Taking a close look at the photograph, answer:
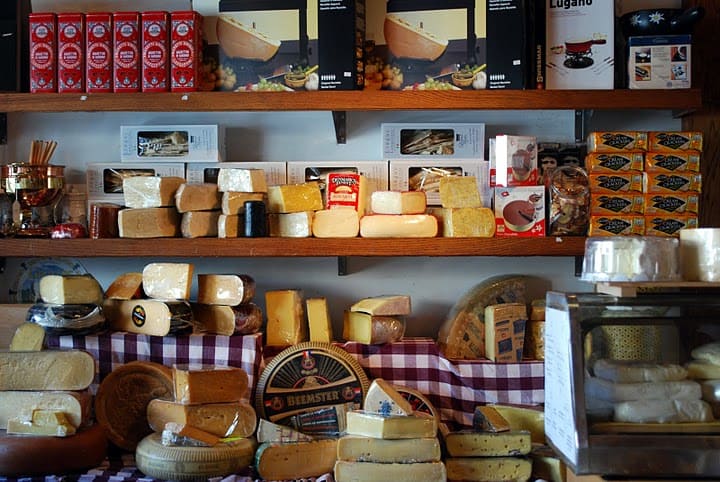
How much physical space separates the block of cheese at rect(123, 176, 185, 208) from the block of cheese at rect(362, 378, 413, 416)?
38.3 inches

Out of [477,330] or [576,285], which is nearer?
[477,330]

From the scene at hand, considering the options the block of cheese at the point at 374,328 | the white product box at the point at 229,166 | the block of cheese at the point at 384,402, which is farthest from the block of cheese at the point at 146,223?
the block of cheese at the point at 384,402

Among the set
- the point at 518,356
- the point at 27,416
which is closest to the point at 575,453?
the point at 518,356

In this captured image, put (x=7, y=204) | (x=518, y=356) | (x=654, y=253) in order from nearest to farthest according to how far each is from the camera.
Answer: (x=654, y=253) → (x=518, y=356) → (x=7, y=204)

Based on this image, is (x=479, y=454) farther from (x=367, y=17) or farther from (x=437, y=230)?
(x=367, y=17)

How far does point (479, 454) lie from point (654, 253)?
84 centimetres

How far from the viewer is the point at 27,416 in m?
2.41

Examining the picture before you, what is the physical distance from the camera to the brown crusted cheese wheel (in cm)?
262

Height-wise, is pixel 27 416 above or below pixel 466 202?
below

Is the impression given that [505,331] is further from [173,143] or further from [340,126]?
[173,143]

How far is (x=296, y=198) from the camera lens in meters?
2.81

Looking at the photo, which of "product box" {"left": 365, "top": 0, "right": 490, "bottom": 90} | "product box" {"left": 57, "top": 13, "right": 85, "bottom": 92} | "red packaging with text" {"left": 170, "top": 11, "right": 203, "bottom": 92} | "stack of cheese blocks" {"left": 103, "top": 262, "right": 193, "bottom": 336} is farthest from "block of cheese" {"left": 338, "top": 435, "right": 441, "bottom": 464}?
"product box" {"left": 57, "top": 13, "right": 85, "bottom": 92}

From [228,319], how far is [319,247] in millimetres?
386

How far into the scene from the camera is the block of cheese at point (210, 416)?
8.02ft
